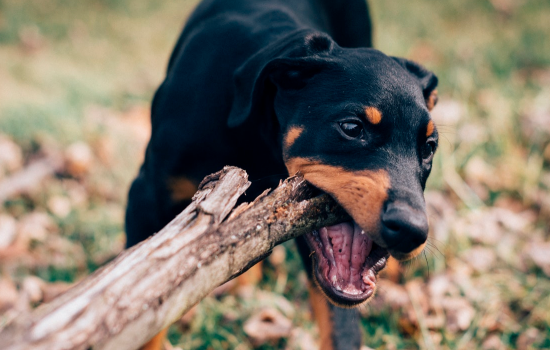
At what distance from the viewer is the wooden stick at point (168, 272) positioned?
1186mm

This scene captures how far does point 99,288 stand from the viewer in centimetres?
128

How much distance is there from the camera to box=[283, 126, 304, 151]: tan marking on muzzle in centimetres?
224

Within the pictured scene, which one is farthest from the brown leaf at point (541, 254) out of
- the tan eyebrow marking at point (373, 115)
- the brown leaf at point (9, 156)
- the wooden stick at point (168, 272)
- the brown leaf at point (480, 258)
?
the brown leaf at point (9, 156)

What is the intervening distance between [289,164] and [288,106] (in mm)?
275

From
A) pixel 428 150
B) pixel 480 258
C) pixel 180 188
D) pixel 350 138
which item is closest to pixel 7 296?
pixel 180 188

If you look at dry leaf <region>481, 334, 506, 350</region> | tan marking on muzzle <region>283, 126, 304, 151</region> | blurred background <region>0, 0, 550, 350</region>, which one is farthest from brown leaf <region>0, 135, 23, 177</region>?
dry leaf <region>481, 334, 506, 350</region>

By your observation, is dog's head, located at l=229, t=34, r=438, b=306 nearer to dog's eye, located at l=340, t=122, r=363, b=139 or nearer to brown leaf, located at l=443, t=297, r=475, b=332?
dog's eye, located at l=340, t=122, r=363, b=139

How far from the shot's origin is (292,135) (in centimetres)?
226

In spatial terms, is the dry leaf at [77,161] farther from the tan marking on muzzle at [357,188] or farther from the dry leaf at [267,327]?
the tan marking on muzzle at [357,188]

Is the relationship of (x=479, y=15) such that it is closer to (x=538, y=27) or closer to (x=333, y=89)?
(x=538, y=27)

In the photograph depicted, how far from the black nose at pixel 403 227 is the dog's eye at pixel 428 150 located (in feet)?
1.88

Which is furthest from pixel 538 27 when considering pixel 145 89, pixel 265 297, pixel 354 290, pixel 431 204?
pixel 354 290

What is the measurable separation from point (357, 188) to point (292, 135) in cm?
45

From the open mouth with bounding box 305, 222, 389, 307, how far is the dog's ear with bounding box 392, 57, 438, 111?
3.00 ft
